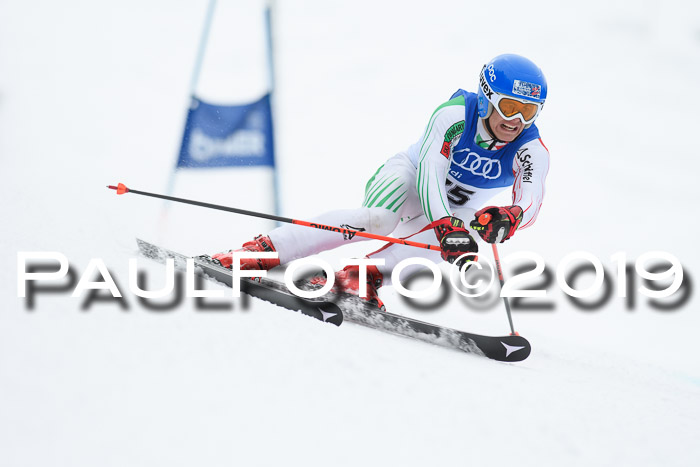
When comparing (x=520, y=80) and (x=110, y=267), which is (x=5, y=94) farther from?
(x=520, y=80)

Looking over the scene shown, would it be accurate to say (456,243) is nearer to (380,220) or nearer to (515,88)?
(380,220)

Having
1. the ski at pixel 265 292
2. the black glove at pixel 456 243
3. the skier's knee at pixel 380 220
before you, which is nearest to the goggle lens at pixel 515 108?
the black glove at pixel 456 243

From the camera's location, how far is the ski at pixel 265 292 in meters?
2.08

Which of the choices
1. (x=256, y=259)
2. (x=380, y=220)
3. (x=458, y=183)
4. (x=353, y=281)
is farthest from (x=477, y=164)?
(x=256, y=259)

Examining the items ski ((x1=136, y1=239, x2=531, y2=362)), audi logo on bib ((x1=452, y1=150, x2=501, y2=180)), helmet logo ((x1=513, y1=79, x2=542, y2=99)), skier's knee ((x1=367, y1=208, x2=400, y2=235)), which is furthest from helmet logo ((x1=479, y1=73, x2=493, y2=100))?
ski ((x1=136, y1=239, x2=531, y2=362))

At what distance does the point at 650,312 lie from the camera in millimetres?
5199

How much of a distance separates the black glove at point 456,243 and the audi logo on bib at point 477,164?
0.41 metres

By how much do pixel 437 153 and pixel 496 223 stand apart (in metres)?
0.40

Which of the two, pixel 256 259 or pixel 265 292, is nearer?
pixel 265 292

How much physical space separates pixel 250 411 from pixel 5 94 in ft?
20.1

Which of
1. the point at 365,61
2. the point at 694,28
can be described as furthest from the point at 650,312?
the point at 694,28

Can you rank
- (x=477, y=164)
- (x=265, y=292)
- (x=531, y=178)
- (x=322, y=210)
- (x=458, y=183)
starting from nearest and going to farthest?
1. (x=265, y=292)
2. (x=531, y=178)
3. (x=477, y=164)
4. (x=458, y=183)
5. (x=322, y=210)

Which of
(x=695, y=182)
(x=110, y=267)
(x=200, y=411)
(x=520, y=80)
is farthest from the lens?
(x=695, y=182)

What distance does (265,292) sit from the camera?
7.14ft
